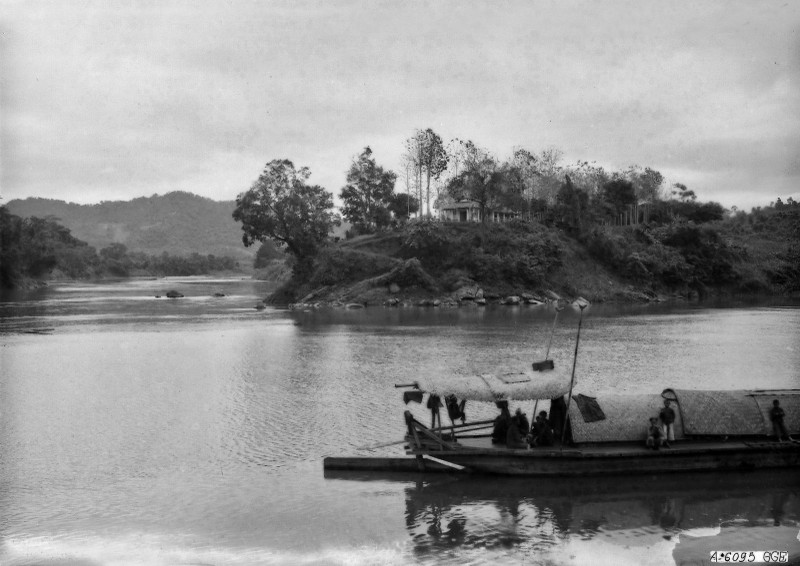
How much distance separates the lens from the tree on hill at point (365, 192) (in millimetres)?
100875

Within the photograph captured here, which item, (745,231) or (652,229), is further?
(745,231)

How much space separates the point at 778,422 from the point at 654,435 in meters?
3.70

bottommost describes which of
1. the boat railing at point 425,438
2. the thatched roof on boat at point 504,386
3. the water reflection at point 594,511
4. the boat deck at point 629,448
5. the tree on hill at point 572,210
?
the water reflection at point 594,511

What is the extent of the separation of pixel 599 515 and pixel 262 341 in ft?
119

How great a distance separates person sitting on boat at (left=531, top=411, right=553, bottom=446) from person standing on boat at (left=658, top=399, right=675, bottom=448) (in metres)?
3.13

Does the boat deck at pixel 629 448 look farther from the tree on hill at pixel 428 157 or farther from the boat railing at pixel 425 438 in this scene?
the tree on hill at pixel 428 157

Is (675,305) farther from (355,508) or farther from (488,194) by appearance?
(355,508)

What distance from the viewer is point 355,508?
18.2 metres

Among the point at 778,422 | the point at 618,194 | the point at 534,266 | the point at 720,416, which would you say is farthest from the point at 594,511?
the point at 618,194

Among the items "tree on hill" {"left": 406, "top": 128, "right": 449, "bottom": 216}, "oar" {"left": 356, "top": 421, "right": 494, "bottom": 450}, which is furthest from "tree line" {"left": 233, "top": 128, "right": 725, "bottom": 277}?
"oar" {"left": 356, "top": 421, "right": 494, "bottom": 450}

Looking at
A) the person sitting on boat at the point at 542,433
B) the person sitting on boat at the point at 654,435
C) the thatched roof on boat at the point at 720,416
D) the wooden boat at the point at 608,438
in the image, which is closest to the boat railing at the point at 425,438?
the wooden boat at the point at 608,438

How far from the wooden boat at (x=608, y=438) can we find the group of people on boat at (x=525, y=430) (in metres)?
0.26

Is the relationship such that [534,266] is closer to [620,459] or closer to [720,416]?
[720,416]

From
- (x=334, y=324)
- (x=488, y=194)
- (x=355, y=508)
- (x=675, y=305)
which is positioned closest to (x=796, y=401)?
(x=355, y=508)
